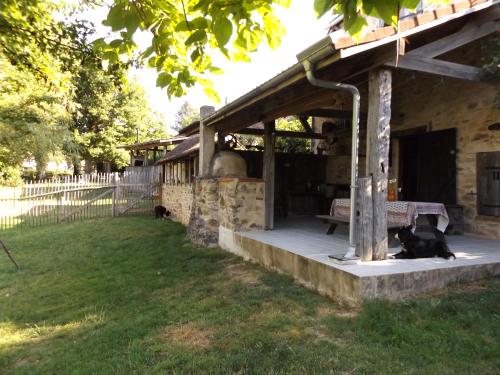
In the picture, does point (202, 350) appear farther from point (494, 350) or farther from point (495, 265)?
point (495, 265)

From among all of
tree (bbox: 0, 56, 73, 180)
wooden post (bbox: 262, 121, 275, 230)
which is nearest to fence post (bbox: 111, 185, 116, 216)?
tree (bbox: 0, 56, 73, 180)

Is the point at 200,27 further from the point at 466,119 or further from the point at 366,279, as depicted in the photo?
the point at 466,119

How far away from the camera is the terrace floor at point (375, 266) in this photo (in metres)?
3.95

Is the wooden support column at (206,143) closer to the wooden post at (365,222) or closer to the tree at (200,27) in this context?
the wooden post at (365,222)

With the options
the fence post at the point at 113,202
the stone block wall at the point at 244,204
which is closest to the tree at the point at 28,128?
the fence post at the point at 113,202

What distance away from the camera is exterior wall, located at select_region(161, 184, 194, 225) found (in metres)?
12.0

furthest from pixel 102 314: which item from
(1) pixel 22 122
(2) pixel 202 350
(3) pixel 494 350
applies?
(1) pixel 22 122

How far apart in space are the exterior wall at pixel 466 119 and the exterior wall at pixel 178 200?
6479 millimetres

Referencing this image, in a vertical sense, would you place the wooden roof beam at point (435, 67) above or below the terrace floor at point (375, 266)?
above

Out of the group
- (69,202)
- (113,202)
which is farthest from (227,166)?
(69,202)

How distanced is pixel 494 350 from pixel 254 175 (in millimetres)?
8074

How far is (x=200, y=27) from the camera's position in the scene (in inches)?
87.3

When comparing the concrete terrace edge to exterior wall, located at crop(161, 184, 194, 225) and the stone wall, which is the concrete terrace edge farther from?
exterior wall, located at crop(161, 184, 194, 225)

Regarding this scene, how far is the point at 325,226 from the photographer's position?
8.10 m
